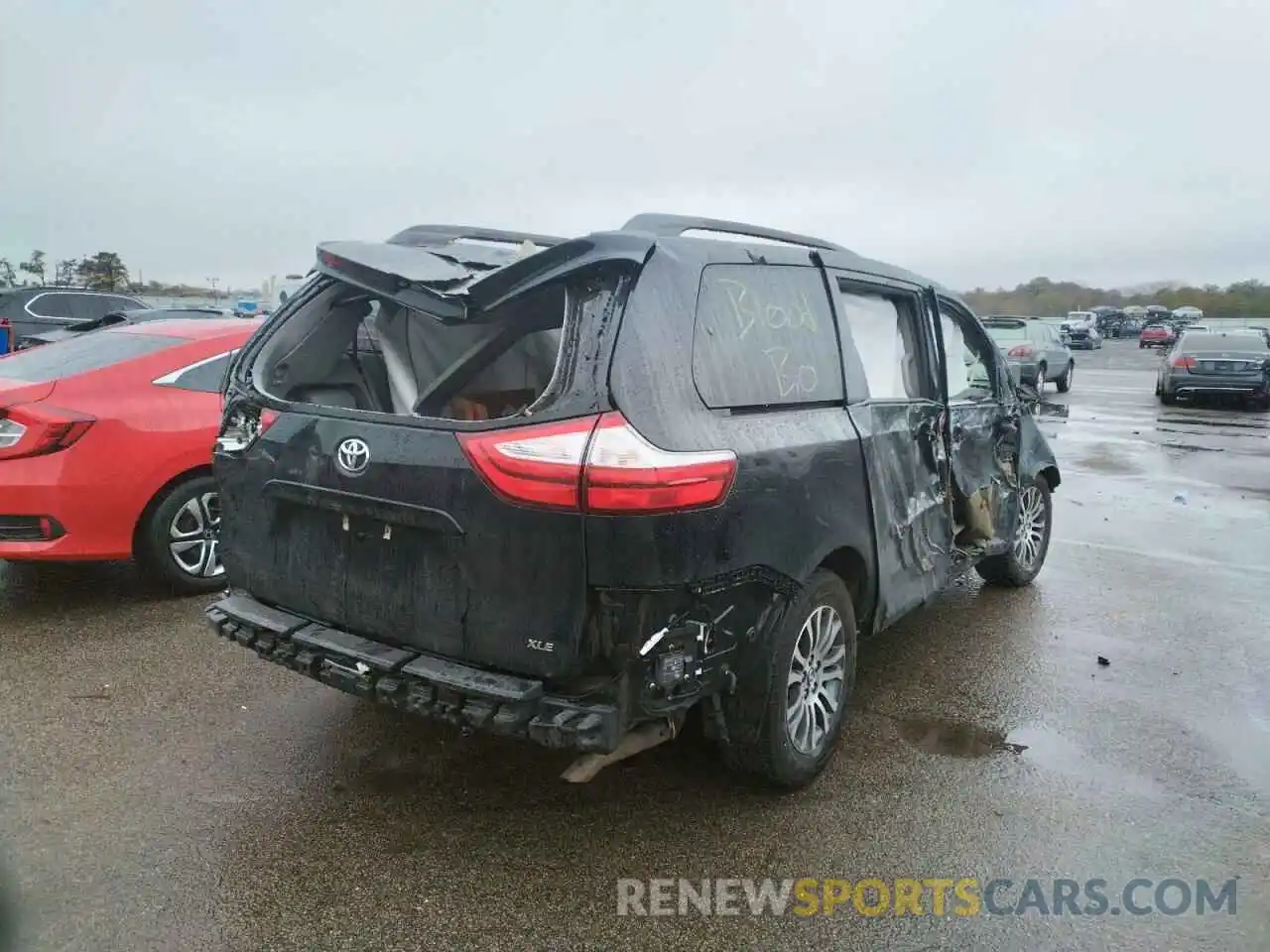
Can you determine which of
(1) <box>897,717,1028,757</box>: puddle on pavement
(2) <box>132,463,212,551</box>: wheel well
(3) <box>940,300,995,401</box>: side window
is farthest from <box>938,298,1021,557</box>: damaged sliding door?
(2) <box>132,463,212,551</box>: wheel well

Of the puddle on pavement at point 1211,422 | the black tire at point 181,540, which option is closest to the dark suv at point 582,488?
the black tire at point 181,540

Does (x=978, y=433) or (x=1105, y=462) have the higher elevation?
(x=978, y=433)

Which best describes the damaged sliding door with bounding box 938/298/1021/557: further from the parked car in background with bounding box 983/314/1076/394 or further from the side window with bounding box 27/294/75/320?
the side window with bounding box 27/294/75/320

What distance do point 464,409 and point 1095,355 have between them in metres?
43.3

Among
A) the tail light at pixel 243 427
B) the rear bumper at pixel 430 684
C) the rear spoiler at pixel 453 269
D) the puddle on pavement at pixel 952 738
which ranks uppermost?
the rear spoiler at pixel 453 269

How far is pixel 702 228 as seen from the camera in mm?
3270

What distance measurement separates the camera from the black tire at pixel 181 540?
4988 millimetres

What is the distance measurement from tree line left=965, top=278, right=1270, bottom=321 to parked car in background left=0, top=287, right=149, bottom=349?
64.4m

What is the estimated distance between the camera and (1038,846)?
3010 mm

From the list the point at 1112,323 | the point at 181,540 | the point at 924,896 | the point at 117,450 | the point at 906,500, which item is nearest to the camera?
the point at 924,896

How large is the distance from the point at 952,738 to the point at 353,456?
2.67m

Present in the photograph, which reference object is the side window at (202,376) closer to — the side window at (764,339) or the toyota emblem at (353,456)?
the toyota emblem at (353,456)

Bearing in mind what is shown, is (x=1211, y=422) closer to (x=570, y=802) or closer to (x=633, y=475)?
(x=570, y=802)

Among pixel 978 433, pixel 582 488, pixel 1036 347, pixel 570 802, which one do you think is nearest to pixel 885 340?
pixel 978 433
